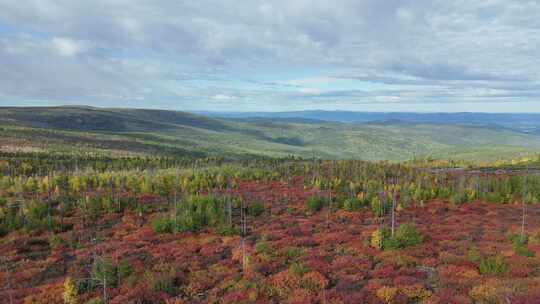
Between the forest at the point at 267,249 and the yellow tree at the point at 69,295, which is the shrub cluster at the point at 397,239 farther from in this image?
the yellow tree at the point at 69,295

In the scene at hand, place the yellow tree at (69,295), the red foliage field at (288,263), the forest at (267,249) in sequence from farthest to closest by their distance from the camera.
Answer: the forest at (267,249)
the yellow tree at (69,295)
the red foliage field at (288,263)

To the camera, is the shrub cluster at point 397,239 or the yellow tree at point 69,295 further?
the shrub cluster at point 397,239

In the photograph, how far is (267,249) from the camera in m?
38.0

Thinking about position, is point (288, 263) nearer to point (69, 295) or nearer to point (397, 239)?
point (397, 239)

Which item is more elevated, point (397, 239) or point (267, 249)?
point (397, 239)

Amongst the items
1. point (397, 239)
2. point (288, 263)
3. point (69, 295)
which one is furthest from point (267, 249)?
point (69, 295)

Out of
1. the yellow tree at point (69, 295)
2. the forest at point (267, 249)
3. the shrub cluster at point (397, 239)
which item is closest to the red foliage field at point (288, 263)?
the forest at point (267, 249)

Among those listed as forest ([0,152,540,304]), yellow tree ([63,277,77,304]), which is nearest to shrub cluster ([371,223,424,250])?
forest ([0,152,540,304])

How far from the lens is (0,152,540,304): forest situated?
26547mm

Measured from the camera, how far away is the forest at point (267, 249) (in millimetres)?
26547

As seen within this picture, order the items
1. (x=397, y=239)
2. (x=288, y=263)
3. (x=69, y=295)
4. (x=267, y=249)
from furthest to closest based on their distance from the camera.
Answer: (x=397, y=239) < (x=267, y=249) < (x=288, y=263) < (x=69, y=295)

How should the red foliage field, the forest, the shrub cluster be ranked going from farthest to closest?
the shrub cluster < the forest < the red foliage field

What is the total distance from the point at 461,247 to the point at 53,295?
38266mm

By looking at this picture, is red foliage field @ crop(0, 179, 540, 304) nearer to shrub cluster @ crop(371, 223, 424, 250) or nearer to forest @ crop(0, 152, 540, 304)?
forest @ crop(0, 152, 540, 304)
